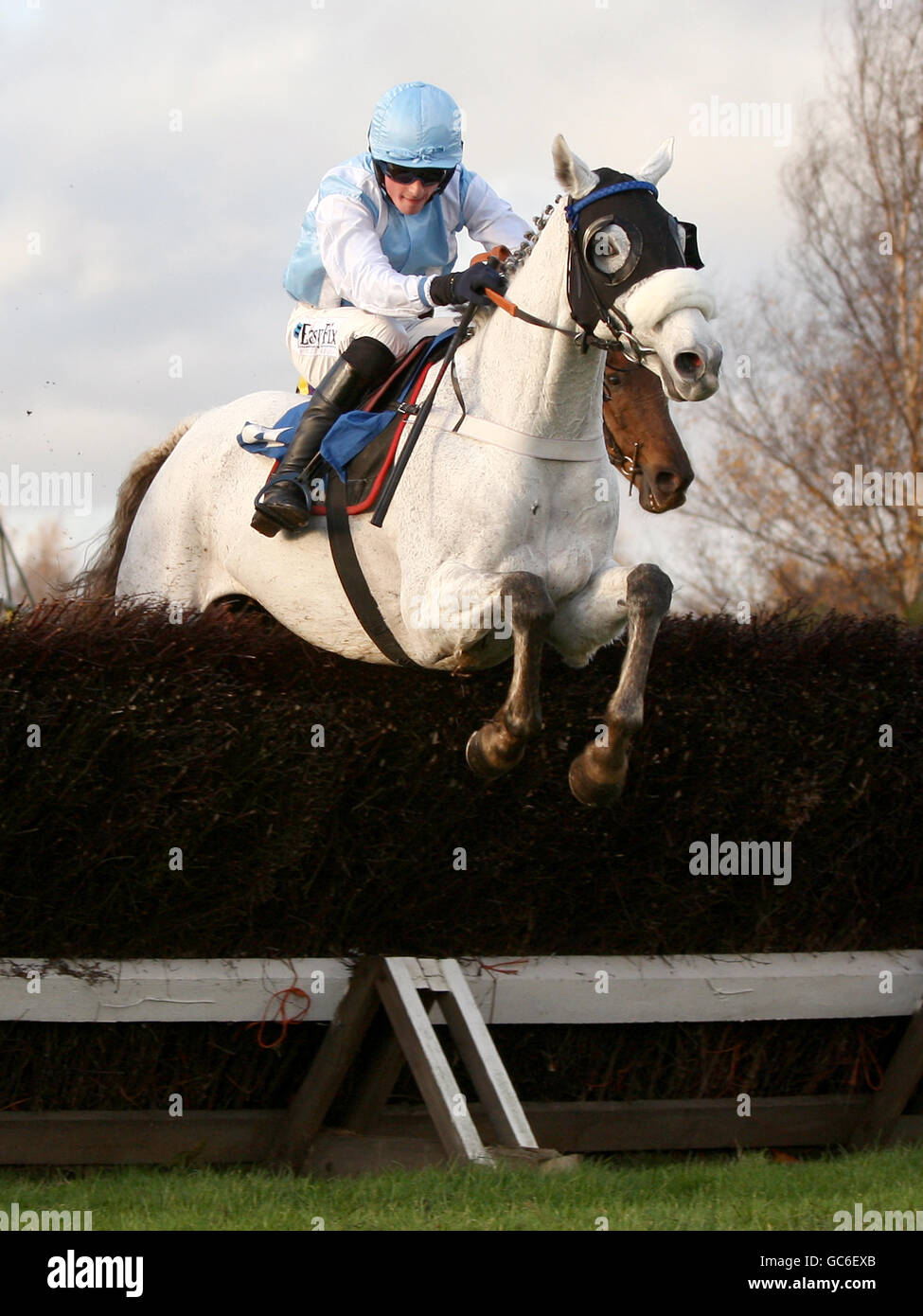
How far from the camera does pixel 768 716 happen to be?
5.79m

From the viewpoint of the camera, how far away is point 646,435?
17.4 ft

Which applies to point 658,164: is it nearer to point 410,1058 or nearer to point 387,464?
point 387,464

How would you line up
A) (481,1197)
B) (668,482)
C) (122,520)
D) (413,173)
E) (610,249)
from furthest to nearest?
(122,520)
(413,173)
(668,482)
(610,249)
(481,1197)

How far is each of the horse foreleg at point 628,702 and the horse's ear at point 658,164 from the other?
1.18 metres

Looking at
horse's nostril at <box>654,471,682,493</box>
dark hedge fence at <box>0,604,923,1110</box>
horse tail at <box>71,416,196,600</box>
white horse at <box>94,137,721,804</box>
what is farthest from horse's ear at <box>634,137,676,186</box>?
horse tail at <box>71,416,196,600</box>

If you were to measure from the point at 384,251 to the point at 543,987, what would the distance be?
108 inches

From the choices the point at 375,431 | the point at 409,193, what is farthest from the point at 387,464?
the point at 409,193

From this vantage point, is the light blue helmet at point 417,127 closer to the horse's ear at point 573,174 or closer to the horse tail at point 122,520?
the horse's ear at point 573,174

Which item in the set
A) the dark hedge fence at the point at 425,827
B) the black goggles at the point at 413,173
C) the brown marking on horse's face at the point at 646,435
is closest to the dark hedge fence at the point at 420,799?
the dark hedge fence at the point at 425,827

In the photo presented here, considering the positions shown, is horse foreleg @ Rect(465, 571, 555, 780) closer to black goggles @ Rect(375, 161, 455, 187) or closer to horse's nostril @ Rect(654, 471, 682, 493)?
horse's nostril @ Rect(654, 471, 682, 493)

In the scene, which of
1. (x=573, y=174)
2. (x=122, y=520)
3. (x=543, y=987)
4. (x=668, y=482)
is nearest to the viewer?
(x=573, y=174)

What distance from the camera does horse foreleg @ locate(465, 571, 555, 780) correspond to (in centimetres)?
483

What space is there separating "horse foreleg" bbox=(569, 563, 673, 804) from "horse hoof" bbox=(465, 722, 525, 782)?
0.19 metres

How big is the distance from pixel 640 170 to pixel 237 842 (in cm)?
244
